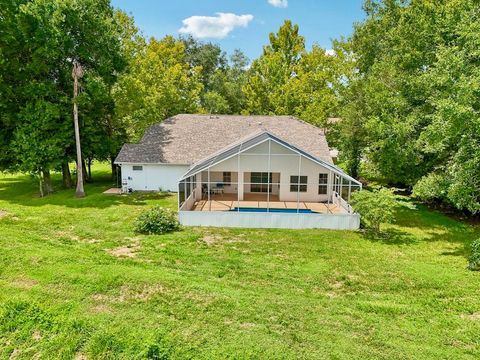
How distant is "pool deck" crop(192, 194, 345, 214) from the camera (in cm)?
2081

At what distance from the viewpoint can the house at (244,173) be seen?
61.1ft

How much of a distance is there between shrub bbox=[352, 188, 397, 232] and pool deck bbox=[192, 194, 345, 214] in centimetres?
257

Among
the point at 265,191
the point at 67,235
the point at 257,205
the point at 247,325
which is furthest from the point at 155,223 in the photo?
the point at 265,191

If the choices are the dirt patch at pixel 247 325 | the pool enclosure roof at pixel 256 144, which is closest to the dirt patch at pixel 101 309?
the dirt patch at pixel 247 325

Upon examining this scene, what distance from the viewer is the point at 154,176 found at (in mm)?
27656

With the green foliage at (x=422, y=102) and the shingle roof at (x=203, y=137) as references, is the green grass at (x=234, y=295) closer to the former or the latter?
the green foliage at (x=422, y=102)

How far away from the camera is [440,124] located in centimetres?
1598

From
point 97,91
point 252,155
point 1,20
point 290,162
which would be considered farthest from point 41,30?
point 290,162

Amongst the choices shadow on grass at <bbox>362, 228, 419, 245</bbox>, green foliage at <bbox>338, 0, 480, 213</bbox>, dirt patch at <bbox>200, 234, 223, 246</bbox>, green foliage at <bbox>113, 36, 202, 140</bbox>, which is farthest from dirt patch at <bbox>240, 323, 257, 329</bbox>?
green foliage at <bbox>113, 36, 202, 140</bbox>

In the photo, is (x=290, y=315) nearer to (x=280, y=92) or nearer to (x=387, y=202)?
(x=387, y=202)

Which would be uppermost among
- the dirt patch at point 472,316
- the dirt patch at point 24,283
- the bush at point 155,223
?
the bush at point 155,223

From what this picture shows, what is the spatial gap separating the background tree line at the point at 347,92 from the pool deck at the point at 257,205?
4.70 m

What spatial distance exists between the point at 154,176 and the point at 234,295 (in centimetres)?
1848

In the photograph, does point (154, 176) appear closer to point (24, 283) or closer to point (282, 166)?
point (282, 166)
